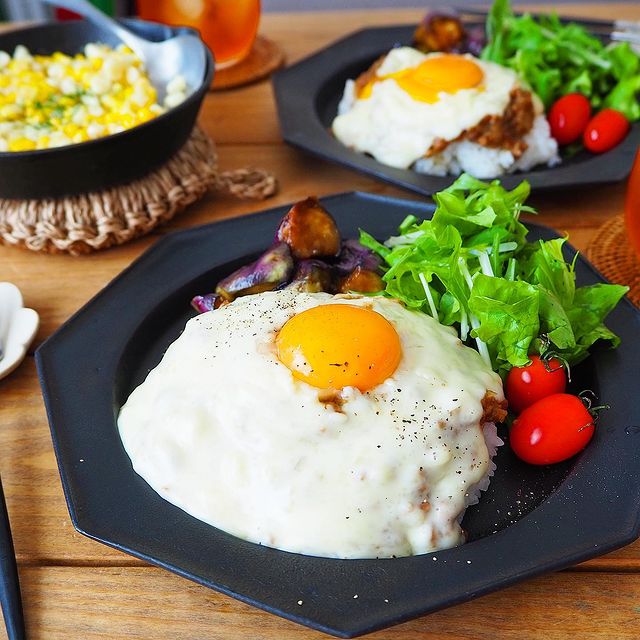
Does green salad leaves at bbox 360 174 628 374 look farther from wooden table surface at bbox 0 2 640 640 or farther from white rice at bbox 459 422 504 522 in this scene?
wooden table surface at bbox 0 2 640 640

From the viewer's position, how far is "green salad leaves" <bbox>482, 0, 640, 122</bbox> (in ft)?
10.9

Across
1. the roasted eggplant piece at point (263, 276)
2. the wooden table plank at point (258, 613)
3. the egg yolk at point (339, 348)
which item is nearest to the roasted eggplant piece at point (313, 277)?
the roasted eggplant piece at point (263, 276)

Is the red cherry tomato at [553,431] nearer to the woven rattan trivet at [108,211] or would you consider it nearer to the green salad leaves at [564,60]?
the woven rattan trivet at [108,211]

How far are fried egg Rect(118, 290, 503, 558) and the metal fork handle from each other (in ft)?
5.49

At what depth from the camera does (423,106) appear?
3.06 metres

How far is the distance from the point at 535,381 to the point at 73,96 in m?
2.00

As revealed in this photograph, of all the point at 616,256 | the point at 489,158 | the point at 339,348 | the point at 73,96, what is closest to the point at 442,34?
the point at 489,158

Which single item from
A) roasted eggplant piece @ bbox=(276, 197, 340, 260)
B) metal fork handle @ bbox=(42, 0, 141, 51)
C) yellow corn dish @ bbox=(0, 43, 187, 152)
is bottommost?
roasted eggplant piece @ bbox=(276, 197, 340, 260)

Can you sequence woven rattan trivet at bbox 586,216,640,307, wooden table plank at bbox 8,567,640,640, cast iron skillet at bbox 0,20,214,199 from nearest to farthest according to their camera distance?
wooden table plank at bbox 8,567,640,640 → cast iron skillet at bbox 0,20,214,199 → woven rattan trivet at bbox 586,216,640,307

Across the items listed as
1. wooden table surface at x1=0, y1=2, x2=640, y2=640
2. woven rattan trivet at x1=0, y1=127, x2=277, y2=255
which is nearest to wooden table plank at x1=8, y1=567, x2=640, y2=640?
wooden table surface at x1=0, y1=2, x2=640, y2=640

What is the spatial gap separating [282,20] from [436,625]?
364cm

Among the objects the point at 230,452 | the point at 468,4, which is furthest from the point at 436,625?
the point at 468,4

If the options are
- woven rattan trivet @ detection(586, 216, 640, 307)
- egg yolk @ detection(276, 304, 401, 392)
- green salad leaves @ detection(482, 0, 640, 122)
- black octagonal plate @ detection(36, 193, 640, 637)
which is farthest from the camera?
green salad leaves @ detection(482, 0, 640, 122)

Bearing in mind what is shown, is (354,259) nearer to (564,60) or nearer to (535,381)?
(535,381)
